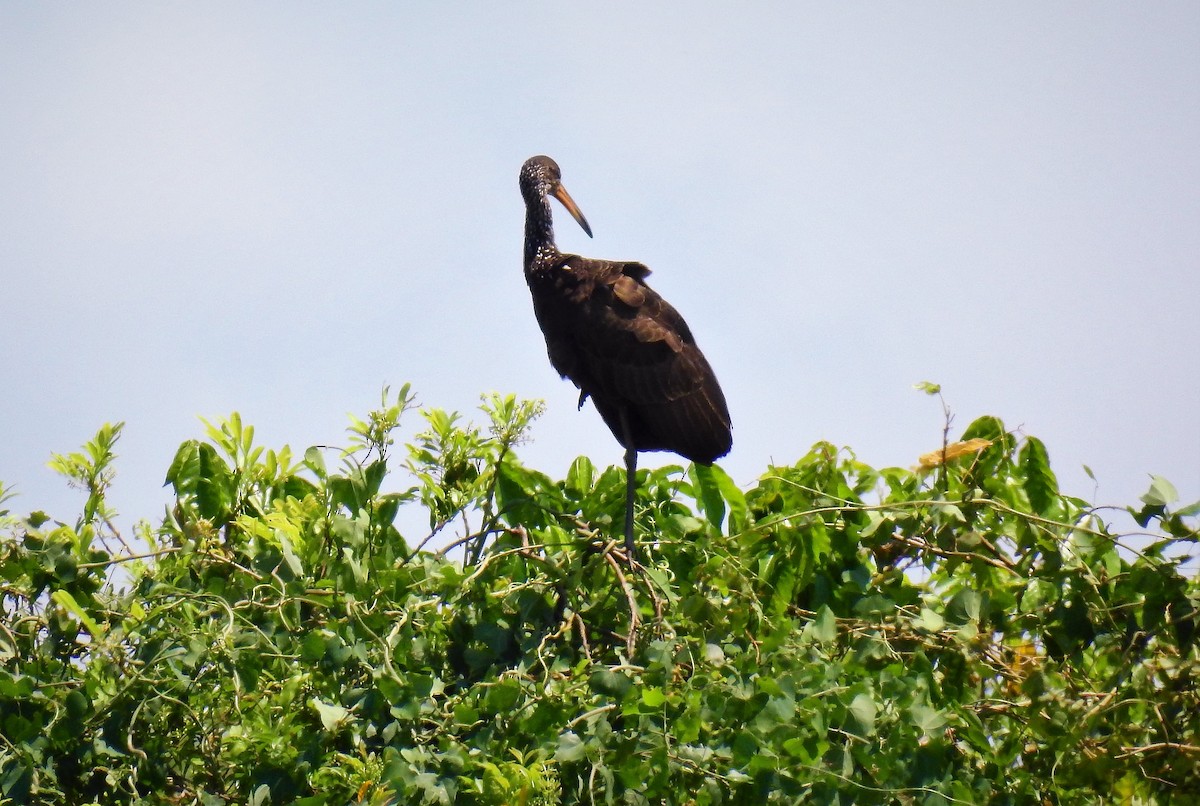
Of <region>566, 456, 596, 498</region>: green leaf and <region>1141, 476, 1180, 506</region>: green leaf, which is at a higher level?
<region>566, 456, 596, 498</region>: green leaf

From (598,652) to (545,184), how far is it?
10.1ft

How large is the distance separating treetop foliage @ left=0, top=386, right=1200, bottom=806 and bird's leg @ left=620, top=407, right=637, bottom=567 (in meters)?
0.10

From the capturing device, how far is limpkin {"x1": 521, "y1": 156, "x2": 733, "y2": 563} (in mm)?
5211

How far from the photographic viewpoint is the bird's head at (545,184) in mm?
6156

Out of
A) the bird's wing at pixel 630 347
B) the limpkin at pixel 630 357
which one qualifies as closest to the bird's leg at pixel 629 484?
the limpkin at pixel 630 357

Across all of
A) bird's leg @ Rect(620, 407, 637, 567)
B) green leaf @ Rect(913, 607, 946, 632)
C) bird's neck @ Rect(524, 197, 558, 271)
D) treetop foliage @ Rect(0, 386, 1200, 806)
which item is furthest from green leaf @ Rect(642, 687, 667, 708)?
bird's neck @ Rect(524, 197, 558, 271)

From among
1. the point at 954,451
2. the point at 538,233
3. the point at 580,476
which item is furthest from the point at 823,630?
the point at 538,233

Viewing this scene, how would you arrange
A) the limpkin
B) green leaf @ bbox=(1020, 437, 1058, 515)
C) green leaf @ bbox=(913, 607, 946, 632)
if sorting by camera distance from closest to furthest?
green leaf @ bbox=(913, 607, 946, 632), green leaf @ bbox=(1020, 437, 1058, 515), the limpkin

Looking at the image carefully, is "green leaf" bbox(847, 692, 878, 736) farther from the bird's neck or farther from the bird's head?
the bird's head

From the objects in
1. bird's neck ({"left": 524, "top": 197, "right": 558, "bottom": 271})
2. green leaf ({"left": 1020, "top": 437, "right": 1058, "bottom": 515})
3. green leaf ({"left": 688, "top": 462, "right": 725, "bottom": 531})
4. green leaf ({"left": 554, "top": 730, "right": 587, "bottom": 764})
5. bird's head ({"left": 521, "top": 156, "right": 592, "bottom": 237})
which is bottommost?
green leaf ({"left": 554, "top": 730, "right": 587, "bottom": 764})

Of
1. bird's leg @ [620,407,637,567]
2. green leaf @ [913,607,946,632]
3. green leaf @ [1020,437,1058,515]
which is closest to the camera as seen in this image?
green leaf @ [913,607,946,632]

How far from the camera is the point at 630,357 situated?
5.22 meters

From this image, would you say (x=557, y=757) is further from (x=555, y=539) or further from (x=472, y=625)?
(x=555, y=539)

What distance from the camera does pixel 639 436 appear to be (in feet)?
18.0
